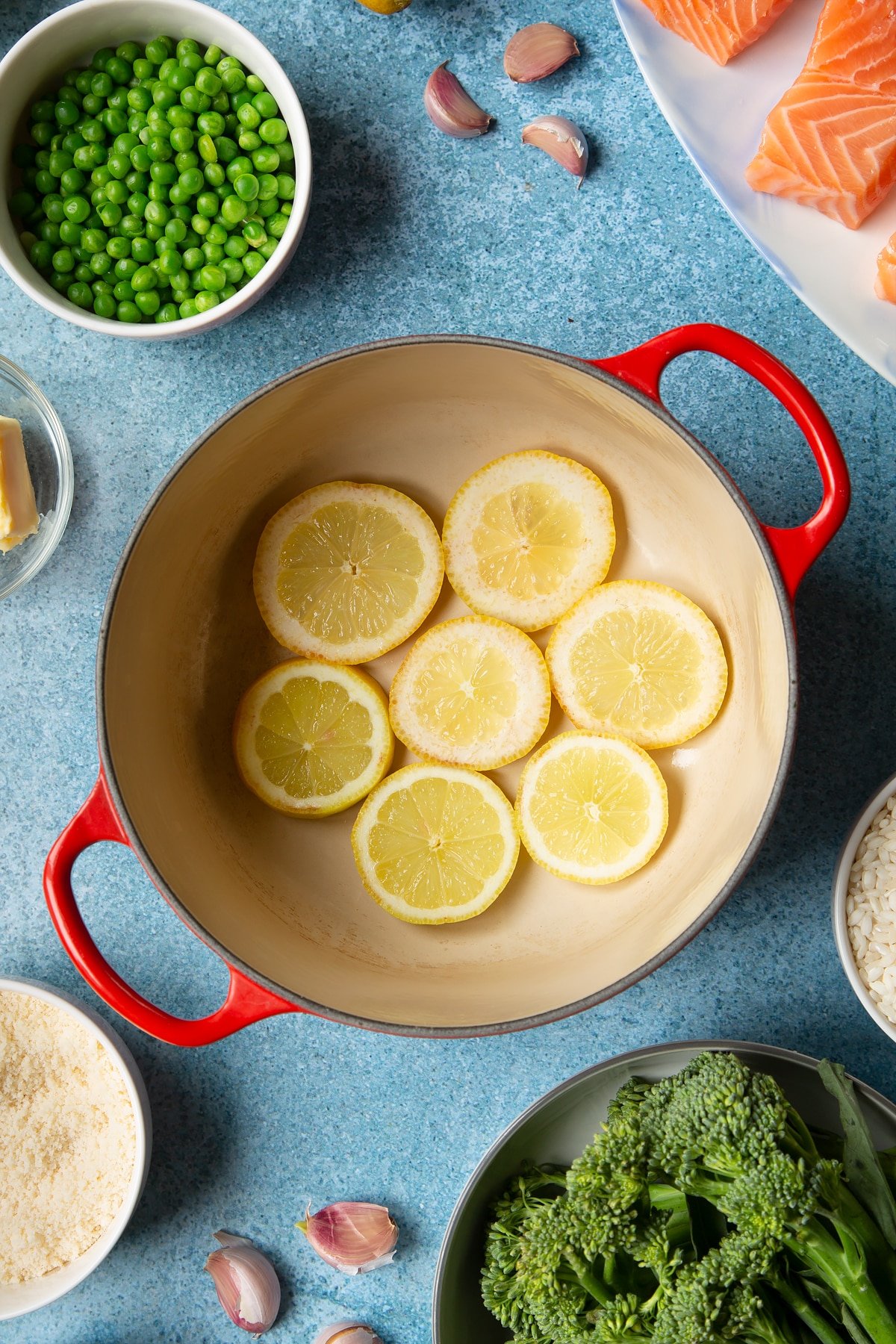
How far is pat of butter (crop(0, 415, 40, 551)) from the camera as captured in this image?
4.61 ft

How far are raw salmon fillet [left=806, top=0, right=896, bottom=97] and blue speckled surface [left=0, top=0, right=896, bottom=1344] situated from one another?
26 centimetres

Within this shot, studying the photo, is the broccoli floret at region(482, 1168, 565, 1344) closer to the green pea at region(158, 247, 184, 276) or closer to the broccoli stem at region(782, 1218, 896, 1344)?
the broccoli stem at region(782, 1218, 896, 1344)

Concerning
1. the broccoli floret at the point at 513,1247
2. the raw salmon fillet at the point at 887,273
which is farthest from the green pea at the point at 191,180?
the broccoli floret at the point at 513,1247

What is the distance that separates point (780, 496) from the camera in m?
1.46

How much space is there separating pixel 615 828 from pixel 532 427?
0.57 meters

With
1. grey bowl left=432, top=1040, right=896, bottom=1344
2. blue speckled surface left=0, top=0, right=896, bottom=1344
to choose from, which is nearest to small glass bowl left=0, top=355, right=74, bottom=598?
blue speckled surface left=0, top=0, right=896, bottom=1344

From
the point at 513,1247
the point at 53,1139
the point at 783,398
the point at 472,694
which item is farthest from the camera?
the point at 53,1139

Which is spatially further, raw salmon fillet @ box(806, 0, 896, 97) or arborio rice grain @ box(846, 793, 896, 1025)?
arborio rice grain @ box(846, 793, 896, 1025)

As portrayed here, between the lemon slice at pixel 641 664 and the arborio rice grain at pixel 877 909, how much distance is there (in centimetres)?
28

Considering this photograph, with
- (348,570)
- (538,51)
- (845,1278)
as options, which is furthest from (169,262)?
(845,1278)

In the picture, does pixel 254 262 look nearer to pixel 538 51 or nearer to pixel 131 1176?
pixel 538 51

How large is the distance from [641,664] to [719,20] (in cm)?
78

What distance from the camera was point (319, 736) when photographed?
144 centimetres

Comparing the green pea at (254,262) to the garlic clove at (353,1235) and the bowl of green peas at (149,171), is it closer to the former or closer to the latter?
the bowl of green peas at (149,171)
